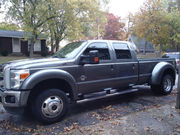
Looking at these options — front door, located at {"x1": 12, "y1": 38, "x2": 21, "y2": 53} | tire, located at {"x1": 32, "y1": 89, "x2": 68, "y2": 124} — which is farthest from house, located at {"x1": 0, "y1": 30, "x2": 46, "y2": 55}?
tire, located at {"x1": 32, "y1": 89, "x2": 68, "y2": 124}

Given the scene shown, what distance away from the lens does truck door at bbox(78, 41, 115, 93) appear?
452 centimetres

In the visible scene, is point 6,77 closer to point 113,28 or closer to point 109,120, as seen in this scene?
point 109,120

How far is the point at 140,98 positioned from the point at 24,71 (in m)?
4.15

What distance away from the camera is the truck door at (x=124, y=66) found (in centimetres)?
531

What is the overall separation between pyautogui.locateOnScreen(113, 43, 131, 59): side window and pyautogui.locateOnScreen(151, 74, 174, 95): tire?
5.69ft

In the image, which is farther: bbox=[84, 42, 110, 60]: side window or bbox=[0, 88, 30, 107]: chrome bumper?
bbox=[84, 42, 110, 60]: side window

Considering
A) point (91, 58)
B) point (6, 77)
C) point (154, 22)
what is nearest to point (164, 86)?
point (91, 58)

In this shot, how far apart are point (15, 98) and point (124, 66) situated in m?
3.17

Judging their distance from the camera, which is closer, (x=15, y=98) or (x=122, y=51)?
(x=15, y=98)

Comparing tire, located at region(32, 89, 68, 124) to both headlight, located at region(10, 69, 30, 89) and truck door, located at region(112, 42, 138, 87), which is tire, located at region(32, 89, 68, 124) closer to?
headlight, located at region(10, 69, 30, 89)

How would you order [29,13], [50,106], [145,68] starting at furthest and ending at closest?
[29,13], [145,68], [50,106]

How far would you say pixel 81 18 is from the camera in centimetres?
2264

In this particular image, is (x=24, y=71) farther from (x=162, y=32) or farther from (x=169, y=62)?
(x=162, y=32)

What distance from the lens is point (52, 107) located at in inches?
157
